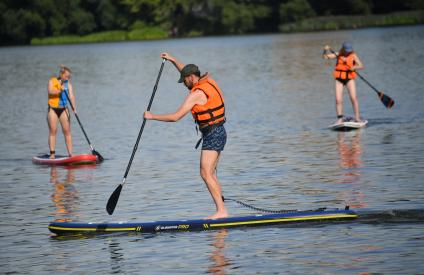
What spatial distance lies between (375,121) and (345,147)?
542cm

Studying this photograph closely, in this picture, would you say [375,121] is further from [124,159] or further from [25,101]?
[25,101]

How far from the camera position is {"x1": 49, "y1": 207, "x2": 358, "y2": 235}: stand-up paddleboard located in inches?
592

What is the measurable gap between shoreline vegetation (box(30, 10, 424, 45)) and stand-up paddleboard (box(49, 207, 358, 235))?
107299 millimetres

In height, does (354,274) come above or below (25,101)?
below

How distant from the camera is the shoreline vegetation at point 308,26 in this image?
121938 mm

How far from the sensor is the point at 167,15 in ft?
452

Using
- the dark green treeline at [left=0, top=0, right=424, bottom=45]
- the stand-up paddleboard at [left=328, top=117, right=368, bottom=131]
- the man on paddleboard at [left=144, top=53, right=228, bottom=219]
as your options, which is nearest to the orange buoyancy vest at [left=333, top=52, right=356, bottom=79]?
the stand-up paddleboard at [left=328, top=117, right=368, bottom=131]

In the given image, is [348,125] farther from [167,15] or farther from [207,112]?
[167,15]

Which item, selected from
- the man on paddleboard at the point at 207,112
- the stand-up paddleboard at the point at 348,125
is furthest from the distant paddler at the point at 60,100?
the man on paddleboard at the point at 207,112

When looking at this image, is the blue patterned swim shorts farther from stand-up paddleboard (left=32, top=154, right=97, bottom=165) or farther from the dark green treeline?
the dark green treeline

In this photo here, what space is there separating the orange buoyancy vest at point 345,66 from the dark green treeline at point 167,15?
331 ft

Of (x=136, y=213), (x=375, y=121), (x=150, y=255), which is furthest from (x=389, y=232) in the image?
(x=375, y=121)

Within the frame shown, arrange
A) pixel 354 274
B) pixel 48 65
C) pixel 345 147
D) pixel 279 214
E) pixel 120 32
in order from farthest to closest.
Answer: pixel 120 32, pixel 48 65, pixel 345 147, pixel 279 214, pixel 354 274

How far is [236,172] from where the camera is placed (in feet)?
69.2
